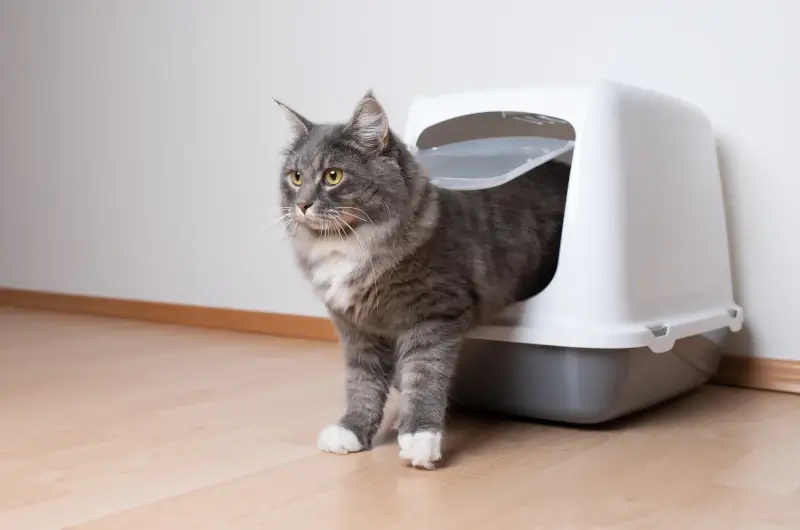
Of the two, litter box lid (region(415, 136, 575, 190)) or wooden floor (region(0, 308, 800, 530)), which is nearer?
wooden floor (region(0, 308, 800, 530))

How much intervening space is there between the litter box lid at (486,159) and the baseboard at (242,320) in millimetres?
691

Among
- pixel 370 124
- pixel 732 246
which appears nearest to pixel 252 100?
pixel 370 124

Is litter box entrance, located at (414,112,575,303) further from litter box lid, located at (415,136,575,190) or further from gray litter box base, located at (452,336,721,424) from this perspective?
gray litter box base, located at (452,336,721,424)

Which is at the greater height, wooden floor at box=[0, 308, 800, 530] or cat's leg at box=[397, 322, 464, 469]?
cat's leg at box=[397, 322, 464, 469]

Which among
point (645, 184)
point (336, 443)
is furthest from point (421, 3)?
point (336, 443)

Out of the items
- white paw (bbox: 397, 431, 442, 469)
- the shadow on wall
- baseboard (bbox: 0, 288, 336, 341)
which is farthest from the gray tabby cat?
baseboard (bbox: 0, 288, 336, 341)

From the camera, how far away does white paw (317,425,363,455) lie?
1.38 meters

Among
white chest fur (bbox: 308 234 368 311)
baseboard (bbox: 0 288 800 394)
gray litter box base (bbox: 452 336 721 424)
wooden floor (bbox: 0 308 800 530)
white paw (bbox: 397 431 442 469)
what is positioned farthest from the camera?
baseboard (bbox: 0 288 800 394)

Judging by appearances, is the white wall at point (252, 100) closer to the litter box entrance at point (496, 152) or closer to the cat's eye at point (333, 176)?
the litter box entrance at point (496, 152)

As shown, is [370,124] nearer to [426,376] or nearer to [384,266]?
[384,266]

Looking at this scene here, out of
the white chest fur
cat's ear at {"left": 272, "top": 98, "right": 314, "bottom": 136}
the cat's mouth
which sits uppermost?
cat's ear at {"left": 272, "top": 98, "right": 314, "bottom": 136}

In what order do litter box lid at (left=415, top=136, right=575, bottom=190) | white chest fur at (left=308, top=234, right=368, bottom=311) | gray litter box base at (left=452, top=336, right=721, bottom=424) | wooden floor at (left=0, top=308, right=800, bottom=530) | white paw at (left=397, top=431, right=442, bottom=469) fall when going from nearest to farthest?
wooden floor at (left=0, top=308, right=800, bottom=530)
white paw at (left=397, top=431, right=442, bottom=469)
white chest fur at (left=308, top=234, right=368, bottom=311)
gray litter box base at (left=452, top=336, right=721, bottom=424)
litter box lid at (left=415, top=136, right=575, bottom=190)

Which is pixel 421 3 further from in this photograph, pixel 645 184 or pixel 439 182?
pixel 645 184

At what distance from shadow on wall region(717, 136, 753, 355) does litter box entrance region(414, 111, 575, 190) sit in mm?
352
